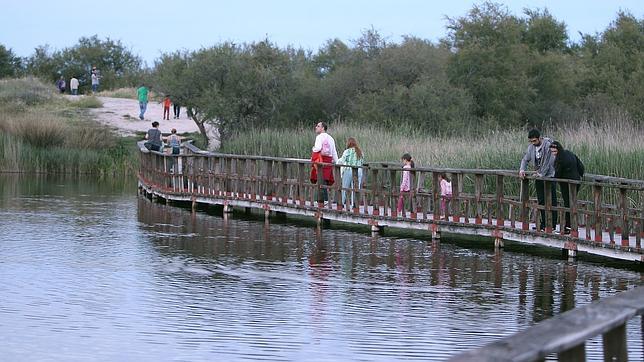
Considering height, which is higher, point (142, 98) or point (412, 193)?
point (142, 98)

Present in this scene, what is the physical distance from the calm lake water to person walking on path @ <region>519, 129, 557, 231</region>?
93 cm

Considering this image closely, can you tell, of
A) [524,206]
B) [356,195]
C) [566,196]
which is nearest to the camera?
[566,196]

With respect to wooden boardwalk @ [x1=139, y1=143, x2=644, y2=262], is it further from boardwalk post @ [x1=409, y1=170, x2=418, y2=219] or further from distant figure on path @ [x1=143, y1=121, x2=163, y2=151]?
distant figure on path @ [x1=143, y1=121, x2=163, y2=151]

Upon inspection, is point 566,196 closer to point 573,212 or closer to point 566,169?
point 566,169

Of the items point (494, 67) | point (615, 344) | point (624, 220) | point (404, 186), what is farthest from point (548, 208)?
point (494, 67)

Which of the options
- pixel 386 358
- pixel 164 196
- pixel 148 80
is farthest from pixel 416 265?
pixel 148 80

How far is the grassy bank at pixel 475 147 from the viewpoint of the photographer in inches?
964

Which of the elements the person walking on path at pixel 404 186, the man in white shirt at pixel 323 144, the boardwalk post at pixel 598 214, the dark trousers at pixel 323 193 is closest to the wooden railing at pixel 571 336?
the boardwalk post at pixel 598 214

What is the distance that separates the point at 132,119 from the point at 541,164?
3624 centimetres

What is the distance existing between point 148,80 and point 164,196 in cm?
2757

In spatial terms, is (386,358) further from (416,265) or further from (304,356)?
(416,265)

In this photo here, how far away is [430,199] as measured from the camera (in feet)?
80.3

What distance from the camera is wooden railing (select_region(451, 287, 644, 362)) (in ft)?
15.5

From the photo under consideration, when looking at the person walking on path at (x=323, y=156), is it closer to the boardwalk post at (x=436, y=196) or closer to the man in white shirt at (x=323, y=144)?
the man in white shirt at (x=323, y=144)
